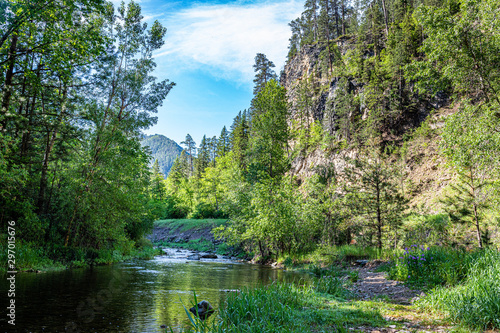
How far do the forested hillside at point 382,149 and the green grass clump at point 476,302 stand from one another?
737 cm

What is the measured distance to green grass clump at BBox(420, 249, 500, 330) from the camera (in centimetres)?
487

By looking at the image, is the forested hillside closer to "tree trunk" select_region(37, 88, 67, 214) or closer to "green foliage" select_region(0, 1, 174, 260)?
"green foliage" select_region(0, 1, 174, 260)

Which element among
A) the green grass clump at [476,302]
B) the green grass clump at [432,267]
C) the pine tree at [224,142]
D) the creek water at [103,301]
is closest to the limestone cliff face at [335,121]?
the green grass clump at [432,267]

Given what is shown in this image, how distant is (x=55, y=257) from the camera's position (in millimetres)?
15656

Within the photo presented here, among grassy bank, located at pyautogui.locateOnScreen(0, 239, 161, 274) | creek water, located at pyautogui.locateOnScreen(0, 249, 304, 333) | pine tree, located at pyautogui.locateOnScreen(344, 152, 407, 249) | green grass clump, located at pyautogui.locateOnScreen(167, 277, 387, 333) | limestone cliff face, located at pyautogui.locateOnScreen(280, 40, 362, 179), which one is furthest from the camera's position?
limestone cliff face, located at pyautogui.locateOnScreen(280, 40, 362, 179)

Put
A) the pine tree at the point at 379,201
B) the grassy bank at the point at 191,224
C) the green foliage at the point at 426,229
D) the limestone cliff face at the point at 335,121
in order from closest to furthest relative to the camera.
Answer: the green foliage at the point at 426,229 < the pine tree at the point at 379,201 < the limestone cliff face at the point at 335,121 < the grassy bank at the point at 191,224

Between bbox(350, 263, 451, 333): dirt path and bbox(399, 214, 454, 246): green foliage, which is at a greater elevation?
bbox(399, 214, 454, 246): green foliage

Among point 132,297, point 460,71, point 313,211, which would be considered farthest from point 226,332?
point 313,211

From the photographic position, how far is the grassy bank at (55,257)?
43.2 feet

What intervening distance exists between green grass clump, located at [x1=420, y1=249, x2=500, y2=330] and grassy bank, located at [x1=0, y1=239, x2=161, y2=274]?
15.4m

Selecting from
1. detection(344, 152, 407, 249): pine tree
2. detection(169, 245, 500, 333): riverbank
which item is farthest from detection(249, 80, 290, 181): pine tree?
detection(169, 245, 500, 333): riverbank

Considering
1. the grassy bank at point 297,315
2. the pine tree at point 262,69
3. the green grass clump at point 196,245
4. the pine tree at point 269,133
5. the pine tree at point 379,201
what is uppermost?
the pine tree at point 262,69

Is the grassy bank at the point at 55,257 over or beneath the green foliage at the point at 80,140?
beneath

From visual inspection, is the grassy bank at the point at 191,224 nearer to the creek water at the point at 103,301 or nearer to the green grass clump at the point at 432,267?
the creek water at the point at 103,301
